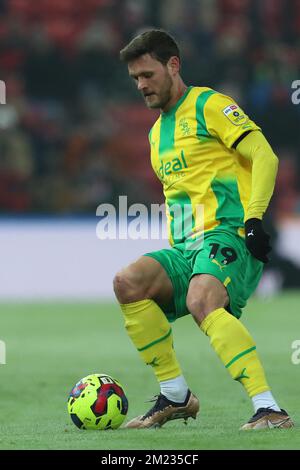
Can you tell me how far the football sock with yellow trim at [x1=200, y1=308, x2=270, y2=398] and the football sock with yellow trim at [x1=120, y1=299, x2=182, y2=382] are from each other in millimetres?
419

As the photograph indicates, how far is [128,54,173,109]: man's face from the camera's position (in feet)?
18.2

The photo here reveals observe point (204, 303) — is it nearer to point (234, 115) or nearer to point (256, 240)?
point (256, 240)

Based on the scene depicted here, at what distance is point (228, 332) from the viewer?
5160mm

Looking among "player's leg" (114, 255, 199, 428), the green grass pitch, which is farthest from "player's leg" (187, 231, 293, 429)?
"player's leg" (114, 255, 199, 428)

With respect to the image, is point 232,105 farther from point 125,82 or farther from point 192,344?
point 125,82

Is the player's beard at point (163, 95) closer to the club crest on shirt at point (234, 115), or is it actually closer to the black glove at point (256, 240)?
the club crest on shirt at point (234, 115)

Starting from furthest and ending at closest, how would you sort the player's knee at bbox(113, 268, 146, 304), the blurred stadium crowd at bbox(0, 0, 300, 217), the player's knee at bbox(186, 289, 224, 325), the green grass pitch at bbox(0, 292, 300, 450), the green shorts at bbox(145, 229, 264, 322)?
the blurred stadium crowd at bbox(0, 0, 300, 217) → the player's knee at bbox(113, 268, 146, 304) → the green shorts at bbox(145, 229, 264, 322) → the player's knee at bbox(186, 289, 224, 325) → the green grass pitch at bbox(0, 292, 300, 450)

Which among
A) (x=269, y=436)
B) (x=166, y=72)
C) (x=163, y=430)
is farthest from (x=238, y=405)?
(x=166, y=72)

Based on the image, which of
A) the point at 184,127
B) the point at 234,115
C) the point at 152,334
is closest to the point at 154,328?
the point at 152,334

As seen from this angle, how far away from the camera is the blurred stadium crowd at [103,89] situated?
647 inches

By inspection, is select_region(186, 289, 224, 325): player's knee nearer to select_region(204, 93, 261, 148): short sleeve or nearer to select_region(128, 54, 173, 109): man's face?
select_region(204, 93, 261, 148): short sleeve

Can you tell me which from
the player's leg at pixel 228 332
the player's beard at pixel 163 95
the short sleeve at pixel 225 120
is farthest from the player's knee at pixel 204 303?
the player's beard at pixel 163 95

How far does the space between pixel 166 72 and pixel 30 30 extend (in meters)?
12.9

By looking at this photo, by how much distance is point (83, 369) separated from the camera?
8.25 meters
